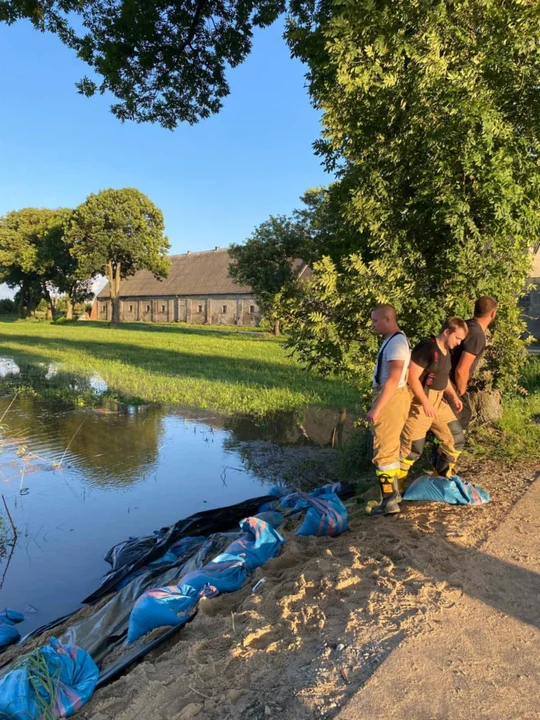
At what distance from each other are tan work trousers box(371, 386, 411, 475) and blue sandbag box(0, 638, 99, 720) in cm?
294

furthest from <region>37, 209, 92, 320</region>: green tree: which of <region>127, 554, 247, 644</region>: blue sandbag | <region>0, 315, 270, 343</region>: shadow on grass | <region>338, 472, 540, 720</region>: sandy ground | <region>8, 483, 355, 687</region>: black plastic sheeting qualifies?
<region>338, 472, 540, 720</region>: sandy ground

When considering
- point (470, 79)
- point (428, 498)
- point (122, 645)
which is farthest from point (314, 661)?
point (470, 79)

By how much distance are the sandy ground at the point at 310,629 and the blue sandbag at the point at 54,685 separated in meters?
0.09

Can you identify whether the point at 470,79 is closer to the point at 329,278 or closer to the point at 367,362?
the point at 329,278

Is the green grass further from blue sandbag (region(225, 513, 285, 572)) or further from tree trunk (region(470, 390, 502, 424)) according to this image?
blue sandbag (region(225, 513, 285, 572))

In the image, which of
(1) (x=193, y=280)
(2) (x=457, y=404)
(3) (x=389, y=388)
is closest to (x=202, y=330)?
(1) (x=193, y=280)

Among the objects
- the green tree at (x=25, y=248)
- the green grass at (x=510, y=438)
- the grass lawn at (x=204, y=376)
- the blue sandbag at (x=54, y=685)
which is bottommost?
the grass lawn at (x=204, y=376)

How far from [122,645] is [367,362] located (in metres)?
4.34

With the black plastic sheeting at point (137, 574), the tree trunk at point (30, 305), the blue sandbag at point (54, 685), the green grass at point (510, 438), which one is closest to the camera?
the blue sandbag at point (54, 685)

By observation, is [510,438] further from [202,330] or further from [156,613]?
[202,330]

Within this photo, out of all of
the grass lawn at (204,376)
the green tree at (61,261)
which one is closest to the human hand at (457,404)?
the grass lawn at (204,376)

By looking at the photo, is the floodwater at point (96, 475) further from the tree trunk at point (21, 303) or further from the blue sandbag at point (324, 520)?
the tree trunk at point (21, 303)

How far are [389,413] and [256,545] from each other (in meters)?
1.67

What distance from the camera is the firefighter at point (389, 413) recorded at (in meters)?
4.83
